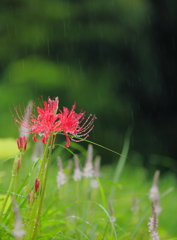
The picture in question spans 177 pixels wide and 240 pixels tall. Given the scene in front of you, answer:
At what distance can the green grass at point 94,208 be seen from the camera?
1.45m

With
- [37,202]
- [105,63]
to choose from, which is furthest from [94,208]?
[105,63]

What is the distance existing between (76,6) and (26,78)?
1.60m

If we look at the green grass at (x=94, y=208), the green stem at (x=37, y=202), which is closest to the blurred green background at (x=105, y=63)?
the green grass at (x=94, y=208)

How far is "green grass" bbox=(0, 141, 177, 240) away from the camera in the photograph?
1.45 m

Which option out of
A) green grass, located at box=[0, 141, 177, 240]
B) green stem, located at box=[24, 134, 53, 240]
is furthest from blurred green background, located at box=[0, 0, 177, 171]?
green stem, located at box=[24, 134, 53, 240]

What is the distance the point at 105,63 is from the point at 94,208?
3715 mm

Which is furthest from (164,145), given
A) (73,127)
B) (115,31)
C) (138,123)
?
(73,127)

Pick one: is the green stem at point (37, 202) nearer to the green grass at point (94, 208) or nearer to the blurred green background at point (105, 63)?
the green grass at point (94, 208)

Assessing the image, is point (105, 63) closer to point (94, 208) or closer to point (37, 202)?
point (94, 208)

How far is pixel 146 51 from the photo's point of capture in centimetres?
633

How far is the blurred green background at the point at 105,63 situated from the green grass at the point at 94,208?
116 centimetres

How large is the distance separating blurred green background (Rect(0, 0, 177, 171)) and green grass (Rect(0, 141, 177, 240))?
1159 millimetres

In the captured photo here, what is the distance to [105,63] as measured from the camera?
607cm

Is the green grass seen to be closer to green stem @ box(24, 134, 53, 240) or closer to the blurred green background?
green stem @ box(24, 134, 53, 240)
